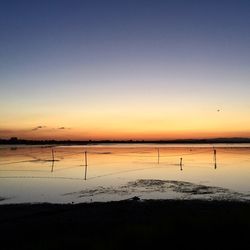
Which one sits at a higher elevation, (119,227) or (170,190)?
(119,227)

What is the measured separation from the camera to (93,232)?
14.5m

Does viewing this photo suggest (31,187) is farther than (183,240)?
Yes

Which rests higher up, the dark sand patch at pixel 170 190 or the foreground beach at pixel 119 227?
the foreground beach at pixel 119 227

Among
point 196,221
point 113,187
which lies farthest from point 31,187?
point 196,221

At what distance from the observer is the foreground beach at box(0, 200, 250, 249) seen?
1127 cm

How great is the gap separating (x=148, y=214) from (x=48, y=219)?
457 cm

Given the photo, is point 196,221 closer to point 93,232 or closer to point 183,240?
point 183,240

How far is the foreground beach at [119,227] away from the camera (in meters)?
11.3

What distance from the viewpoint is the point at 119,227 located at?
588 inches

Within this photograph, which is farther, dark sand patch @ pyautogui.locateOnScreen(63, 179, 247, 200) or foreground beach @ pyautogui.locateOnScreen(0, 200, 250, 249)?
dark sand patch @ pyautogui.locateOnScreen(63, 179, 247, 200)

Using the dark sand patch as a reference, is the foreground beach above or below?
above

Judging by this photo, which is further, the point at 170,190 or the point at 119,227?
the point at 170,190

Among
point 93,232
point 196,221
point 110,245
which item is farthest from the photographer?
point 93,232

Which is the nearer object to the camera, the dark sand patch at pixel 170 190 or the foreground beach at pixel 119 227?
the foreground beach at pixel 119 227
